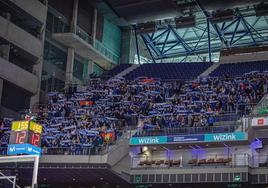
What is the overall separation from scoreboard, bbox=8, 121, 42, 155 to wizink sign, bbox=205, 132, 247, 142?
51.9ft

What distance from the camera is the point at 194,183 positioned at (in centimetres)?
3969

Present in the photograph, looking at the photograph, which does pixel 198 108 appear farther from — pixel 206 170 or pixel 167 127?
pixel 206 170

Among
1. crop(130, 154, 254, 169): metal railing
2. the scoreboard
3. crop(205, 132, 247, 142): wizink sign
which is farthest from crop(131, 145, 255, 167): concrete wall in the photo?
the scoreboard

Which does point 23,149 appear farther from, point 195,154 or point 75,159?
point 195,154

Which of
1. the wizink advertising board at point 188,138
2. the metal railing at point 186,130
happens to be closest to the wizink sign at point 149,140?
the wizink advertising board at point 188,138

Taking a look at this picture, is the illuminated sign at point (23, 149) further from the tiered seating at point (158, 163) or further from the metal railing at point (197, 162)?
the tiered seating at point (158, 163)

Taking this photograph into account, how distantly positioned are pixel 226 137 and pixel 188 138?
2791 mm

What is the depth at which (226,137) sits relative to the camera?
39.2 m

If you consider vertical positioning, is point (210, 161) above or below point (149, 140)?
below

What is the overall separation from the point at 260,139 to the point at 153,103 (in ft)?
35.8

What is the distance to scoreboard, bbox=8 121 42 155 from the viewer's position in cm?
2638

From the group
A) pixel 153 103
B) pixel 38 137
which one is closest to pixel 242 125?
pixel 153 103

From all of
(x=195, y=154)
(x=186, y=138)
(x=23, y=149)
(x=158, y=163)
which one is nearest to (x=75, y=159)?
(x=158, y=163)

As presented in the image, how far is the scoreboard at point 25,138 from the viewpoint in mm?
26375
